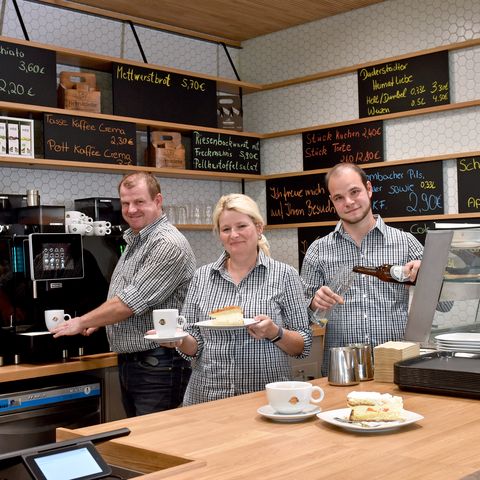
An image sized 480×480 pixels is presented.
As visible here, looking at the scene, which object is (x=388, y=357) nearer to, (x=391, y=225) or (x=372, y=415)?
(x=372, y=415)

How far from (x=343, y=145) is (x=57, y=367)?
267 cm

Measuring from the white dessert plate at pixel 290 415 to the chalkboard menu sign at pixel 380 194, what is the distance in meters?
3.08

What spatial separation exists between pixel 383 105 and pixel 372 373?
297 cm

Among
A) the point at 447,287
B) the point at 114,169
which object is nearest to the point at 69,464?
the point at 447,287

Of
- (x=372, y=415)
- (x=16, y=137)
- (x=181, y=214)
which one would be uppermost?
(x=16, y=137)

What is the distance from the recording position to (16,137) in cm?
422

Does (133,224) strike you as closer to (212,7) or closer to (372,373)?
(372,373)

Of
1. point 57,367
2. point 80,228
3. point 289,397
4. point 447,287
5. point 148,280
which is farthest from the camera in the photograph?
point 80,228

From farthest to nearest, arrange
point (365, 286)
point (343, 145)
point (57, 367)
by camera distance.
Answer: point (343, 145), point (57, 367), point (365, 286)

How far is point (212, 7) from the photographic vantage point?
5.11 meters

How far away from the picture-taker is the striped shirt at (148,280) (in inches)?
132

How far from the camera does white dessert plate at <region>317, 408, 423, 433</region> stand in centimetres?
178


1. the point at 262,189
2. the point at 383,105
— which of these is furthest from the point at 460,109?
the point at 262,189

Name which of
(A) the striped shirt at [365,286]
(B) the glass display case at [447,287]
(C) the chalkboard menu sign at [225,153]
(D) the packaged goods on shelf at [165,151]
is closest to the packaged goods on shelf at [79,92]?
(D) the packaged goods on shelf at [165,151]
